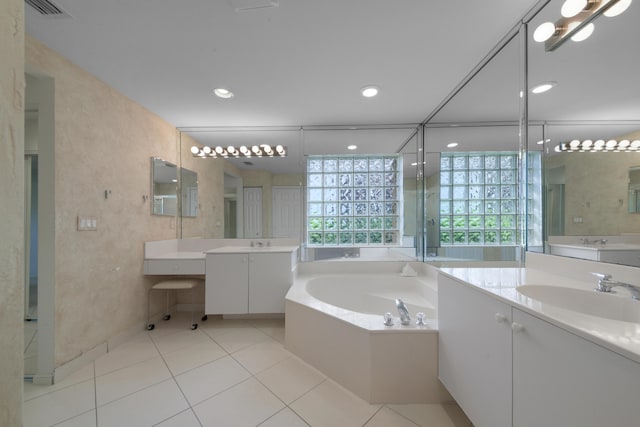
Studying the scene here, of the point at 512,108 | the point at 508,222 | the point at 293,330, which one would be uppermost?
the point at 512,108

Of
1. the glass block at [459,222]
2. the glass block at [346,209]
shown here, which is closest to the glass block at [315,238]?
the glass block at [346,209]

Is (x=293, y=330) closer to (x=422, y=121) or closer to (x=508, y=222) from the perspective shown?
(x=508, y=222)

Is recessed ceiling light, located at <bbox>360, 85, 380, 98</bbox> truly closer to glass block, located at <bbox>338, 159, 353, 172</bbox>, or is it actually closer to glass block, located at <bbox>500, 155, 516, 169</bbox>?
glass block, located at <bbox>338, 159, 353, 172</bbox>

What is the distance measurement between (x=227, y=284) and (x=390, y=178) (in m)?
2.21

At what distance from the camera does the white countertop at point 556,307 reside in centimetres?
58

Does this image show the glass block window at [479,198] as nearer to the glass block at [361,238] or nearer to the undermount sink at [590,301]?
the undermount sink at [590,301]

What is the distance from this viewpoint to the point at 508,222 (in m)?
1.74

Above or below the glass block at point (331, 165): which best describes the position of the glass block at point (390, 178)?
below

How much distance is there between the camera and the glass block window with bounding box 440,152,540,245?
1.70 meters

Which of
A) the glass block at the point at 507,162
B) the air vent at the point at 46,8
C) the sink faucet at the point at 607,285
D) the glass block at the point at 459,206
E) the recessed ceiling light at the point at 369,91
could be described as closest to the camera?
the sink faucet at the point at 607,285

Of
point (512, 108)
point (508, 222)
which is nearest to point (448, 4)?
point (512, 108)

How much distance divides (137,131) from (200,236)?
4.24 ft

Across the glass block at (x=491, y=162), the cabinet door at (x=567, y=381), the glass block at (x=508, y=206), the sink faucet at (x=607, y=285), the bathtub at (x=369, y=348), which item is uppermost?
the glass block at (x=491, y=162)

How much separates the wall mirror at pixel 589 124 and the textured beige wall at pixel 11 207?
2019mm
